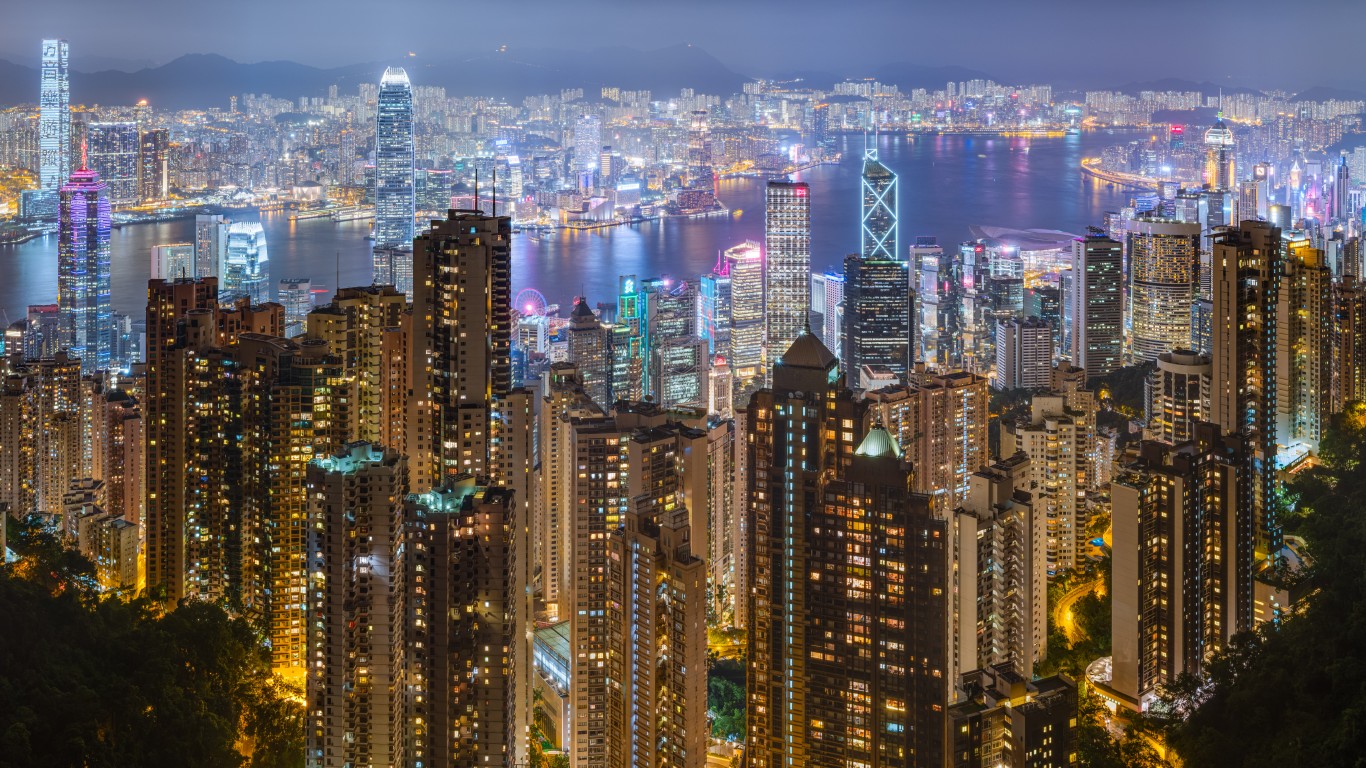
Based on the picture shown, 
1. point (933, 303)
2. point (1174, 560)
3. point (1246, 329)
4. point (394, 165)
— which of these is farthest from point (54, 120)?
point (1174, 560)

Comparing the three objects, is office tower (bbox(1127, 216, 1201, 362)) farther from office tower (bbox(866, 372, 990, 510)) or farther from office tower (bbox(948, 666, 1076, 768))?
office tower (bbox(948, 666, 1076, 768))

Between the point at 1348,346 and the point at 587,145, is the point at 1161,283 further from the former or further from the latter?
the point at 587,145

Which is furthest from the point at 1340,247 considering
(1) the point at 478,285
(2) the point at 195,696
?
(2) the point at 195,696

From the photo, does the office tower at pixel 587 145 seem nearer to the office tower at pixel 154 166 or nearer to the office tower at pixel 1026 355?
the office tower at pixel 154 166

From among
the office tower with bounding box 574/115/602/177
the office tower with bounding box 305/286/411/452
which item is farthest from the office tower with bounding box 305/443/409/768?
the office tower with bounding box 574/115/602/177

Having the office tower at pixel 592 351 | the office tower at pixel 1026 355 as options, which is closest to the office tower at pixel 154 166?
the office tower at pixel 592 351
